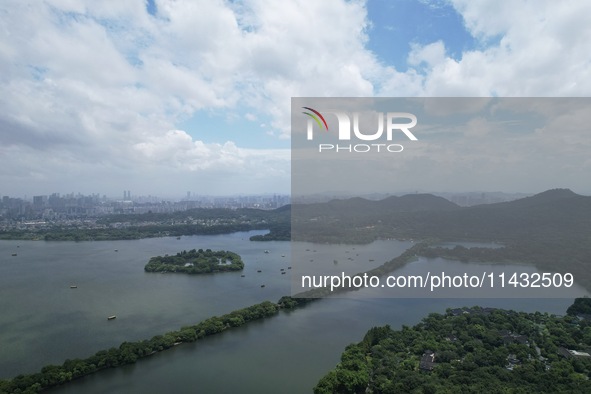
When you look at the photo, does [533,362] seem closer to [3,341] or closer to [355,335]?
[355,335]

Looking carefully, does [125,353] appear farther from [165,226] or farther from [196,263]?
[165,226]

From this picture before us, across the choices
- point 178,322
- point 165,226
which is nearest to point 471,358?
point 178,322

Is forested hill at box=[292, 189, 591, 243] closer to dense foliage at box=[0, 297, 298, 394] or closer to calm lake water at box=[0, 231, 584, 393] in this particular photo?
calm lake water at box=[0, 231, 584, 393]

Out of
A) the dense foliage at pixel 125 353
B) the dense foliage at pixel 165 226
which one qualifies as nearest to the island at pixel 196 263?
the dense foliage at pixel 125 353

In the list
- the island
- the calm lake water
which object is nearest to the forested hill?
the calm lake water

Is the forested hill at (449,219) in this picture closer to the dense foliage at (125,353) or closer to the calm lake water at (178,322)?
the calm lake water at (178,322)

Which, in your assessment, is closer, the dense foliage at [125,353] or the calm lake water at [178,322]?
the dense foliage at [125,353]

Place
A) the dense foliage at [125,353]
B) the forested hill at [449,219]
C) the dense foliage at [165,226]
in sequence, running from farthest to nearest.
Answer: the dense foliage at [165,226], the forested hill at [449,219], the dense foliage at [125,353]
